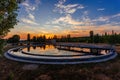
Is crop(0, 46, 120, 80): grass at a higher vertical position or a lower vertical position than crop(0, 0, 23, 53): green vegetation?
lower

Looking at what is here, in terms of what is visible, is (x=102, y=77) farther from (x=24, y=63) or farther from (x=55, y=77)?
(x=24, y=63)

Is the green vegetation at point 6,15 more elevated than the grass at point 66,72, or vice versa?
the green vegetation at point 6,15

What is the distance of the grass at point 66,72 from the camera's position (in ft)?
64.7

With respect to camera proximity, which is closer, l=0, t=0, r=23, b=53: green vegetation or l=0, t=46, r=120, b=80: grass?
l=0, t=0, r=23, b=53: green vegetation

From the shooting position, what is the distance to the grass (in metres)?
19.7

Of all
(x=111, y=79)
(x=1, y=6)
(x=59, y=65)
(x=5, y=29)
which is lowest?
(x=111, y=79)

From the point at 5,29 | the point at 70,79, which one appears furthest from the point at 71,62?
the point at 5,29

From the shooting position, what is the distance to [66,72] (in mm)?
20203

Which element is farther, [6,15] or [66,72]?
[66,72]

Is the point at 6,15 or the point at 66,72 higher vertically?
the point at 6,15

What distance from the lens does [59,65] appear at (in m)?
21.5

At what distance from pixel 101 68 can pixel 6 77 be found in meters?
12.8

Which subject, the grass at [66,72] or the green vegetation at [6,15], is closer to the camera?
the green vegetation at [6,15]

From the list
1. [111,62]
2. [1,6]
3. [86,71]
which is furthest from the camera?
[111,62]
